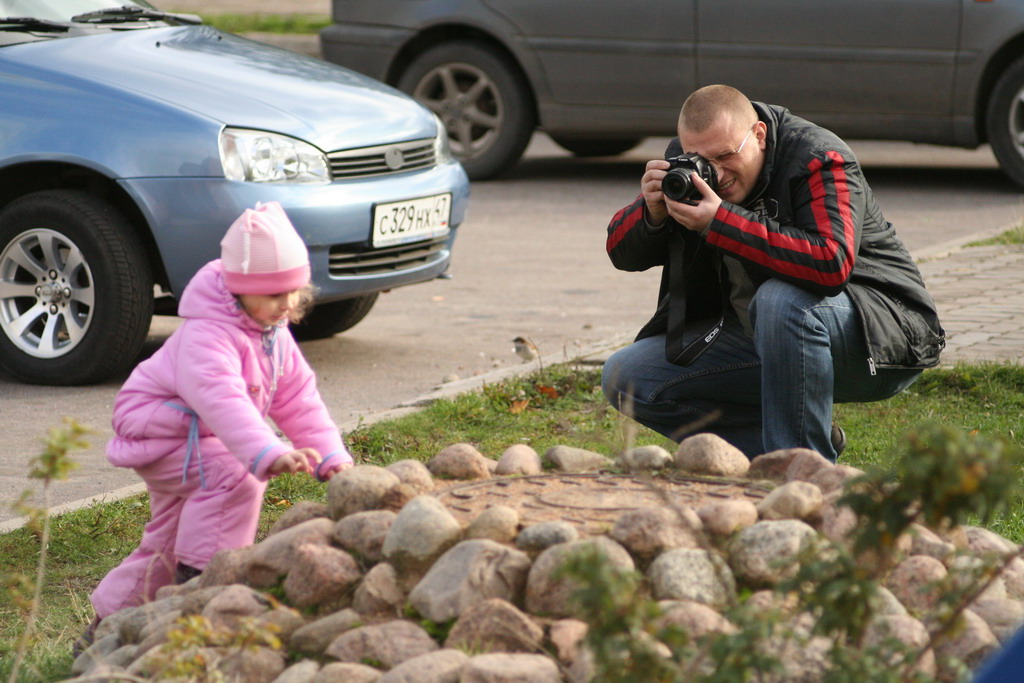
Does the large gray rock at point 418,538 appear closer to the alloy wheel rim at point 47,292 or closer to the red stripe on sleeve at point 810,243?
the red stripe on sleeve at point 810,243

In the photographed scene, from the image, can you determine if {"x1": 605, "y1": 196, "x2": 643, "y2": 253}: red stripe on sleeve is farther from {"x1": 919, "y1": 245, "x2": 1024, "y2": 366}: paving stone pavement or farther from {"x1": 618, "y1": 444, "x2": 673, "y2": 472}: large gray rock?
{"x1": 919, "y1": 245, "x2": 1024, "y2": 366}: paving stone pavement

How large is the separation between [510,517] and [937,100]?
7.87m

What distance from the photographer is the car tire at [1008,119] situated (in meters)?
9.76

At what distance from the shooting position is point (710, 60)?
407 inches

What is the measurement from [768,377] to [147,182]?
9.00 feet

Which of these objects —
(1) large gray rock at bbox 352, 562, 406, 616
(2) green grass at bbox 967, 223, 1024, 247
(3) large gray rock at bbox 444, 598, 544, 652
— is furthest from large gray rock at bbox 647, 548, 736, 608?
(2) green grass at bbox 967, 223, 1024, 247

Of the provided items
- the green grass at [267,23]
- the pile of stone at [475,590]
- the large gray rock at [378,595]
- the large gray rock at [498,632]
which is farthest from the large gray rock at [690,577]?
the green grass at [267,23]

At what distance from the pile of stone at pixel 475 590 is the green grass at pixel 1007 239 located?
5857 mm

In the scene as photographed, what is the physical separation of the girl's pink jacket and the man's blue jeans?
93 centimetres

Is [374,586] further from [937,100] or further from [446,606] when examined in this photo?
[937,100]

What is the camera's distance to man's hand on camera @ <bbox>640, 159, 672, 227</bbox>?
403cm

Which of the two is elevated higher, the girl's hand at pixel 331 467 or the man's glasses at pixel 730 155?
the man's glasses at pixel 730 155

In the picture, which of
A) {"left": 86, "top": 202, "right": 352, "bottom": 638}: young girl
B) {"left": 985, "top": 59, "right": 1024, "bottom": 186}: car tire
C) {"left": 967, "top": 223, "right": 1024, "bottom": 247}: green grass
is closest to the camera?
{"left": 86, "top": 202, "right": 352, "bottom": 638}: young girl

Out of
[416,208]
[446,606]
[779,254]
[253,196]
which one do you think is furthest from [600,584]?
[416,208]
